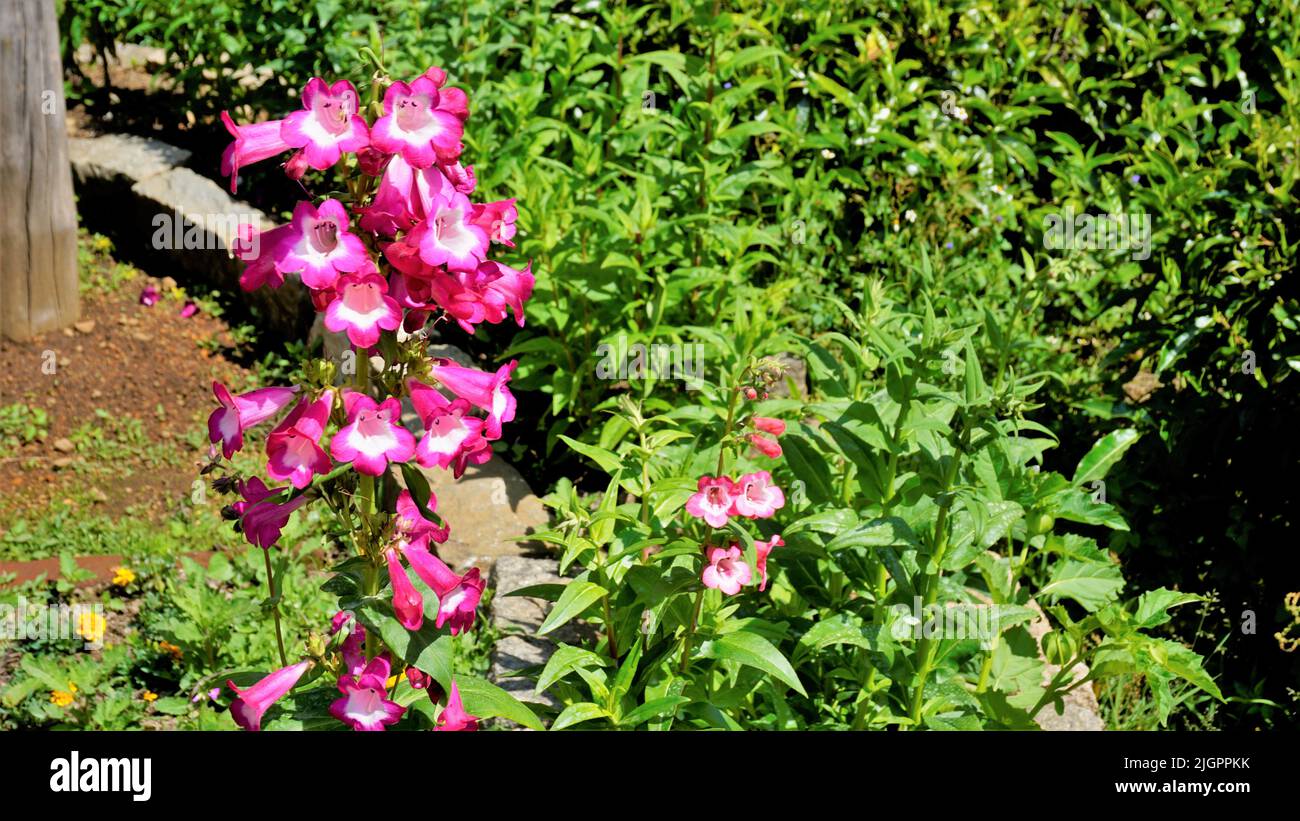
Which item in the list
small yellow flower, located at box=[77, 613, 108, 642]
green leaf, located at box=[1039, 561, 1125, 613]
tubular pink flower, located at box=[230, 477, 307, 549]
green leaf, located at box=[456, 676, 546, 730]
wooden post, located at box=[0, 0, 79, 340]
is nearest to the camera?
tubular pink flower, located at box=[230, 477, 307, 549]

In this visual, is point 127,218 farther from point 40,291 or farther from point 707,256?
point 707,256

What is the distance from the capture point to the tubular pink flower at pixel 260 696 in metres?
2.14

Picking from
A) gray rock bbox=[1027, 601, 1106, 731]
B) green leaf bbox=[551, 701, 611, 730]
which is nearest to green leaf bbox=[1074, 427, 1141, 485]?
gray rock bbox=[1027, 601, 1106, 731]

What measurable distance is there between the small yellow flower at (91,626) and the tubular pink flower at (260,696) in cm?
181

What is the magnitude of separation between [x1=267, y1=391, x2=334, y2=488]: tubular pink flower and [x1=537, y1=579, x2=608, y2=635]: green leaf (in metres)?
0.77

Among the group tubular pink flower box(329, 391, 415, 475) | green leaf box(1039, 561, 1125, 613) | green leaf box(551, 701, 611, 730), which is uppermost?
tubular pink flower box(329, 391, 415, 475)

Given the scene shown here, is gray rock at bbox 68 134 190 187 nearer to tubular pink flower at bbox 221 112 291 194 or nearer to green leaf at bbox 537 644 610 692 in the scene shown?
green leaf at bbox 537 644 610 692

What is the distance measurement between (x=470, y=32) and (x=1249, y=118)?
10.6 ft

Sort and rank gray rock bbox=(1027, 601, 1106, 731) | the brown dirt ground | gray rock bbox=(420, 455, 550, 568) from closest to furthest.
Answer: gray rock bbox=(1027, 601, 1106, 731) < gray rock bbox=(420, 455, 550, 568) < the brown dirt ground

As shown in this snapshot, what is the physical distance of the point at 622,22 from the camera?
15.6ft

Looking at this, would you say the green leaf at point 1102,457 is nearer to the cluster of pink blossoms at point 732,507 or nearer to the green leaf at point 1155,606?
the green leaf at point 1155,606

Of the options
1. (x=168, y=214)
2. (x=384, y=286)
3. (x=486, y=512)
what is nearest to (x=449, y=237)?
(x=384, y=286)

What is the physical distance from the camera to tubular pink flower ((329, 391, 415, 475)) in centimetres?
196
